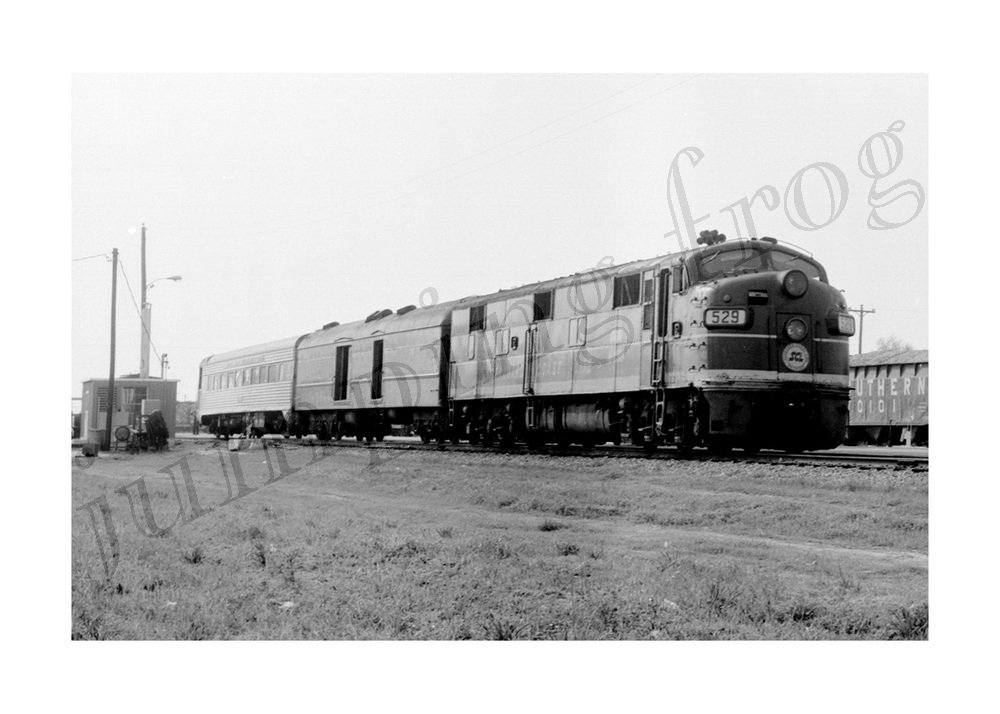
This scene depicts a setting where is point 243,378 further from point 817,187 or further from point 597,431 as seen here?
point 817,187

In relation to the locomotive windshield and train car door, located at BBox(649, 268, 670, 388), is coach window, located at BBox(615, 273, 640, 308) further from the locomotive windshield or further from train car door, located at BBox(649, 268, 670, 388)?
the locomotive windshield

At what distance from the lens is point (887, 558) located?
8875mm

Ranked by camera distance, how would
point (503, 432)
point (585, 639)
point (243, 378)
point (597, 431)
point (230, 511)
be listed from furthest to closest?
point (243, 378)
point (503, 432)
point (597, 431)
point (230, 511)
point (585, 639)

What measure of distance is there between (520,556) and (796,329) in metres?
4.98

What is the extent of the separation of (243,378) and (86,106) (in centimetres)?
817

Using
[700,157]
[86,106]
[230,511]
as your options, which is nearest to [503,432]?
[230,511]

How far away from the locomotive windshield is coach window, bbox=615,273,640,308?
3.97ft

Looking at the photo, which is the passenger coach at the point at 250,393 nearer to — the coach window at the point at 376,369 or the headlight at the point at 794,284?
the coach window at the point at 376,369

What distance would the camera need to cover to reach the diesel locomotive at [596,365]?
1189 centimetres

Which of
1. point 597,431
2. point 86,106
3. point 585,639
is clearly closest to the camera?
point 585,639

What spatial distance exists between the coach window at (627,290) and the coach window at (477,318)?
3.16 meters

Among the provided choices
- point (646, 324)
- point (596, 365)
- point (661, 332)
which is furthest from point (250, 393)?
point (661, 332)

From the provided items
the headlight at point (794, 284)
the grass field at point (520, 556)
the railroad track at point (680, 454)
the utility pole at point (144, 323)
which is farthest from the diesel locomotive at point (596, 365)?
the utility pole at point (144, 323)

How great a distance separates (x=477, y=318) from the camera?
1662 centimetres
